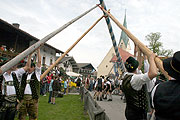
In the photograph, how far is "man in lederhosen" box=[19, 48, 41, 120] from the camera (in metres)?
3.68

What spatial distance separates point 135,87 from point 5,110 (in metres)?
3.06

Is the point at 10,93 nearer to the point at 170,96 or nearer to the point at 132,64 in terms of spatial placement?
the point at 132,64

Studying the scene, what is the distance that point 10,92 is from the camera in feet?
12.1

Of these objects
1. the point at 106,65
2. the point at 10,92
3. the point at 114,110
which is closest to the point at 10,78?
the point at 10,92

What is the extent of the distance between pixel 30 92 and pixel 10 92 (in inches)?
18.3

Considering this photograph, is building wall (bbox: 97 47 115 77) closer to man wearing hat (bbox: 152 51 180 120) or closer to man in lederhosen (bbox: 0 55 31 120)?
man in lederhosen (bbox: 0 55 31 120)

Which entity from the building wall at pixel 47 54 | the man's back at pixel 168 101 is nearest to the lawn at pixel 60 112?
the man's back at pixel 168 101

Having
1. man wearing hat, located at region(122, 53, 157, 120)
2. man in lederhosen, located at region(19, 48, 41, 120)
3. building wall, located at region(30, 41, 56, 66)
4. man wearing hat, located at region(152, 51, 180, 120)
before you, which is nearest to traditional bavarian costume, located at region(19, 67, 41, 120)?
man in lederhosen, located at region(19, 48, 41, 120)

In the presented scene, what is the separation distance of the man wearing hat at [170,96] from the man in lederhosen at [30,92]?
9.39 ft

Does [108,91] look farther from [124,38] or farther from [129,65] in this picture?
[124,38]

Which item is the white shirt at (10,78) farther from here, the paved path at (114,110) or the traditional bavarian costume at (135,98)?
the paved path at (114,110)

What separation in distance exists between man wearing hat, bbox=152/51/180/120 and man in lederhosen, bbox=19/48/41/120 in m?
2.86

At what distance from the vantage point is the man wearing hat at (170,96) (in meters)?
1.50

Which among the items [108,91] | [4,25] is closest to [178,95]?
[108,91]
